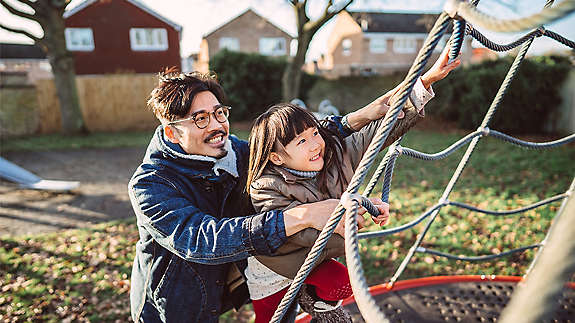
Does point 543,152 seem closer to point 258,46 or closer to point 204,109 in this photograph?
point 204,109

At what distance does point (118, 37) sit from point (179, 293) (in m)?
19.2

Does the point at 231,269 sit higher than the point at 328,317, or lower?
higher

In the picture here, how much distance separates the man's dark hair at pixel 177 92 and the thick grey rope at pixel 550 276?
4.09 feet

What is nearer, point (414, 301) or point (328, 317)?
point (328, 317)

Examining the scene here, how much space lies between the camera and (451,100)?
34.9 feet

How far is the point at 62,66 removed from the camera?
10.1m

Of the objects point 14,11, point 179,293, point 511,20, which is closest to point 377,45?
point 14,11

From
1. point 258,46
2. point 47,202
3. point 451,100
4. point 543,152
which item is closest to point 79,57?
point 258,46

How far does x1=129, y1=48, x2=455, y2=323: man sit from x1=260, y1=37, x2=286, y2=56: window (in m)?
25.7

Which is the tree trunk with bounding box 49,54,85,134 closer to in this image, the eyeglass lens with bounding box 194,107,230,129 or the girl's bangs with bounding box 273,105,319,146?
the eyeglass lens with bounding box 194,107,230,129

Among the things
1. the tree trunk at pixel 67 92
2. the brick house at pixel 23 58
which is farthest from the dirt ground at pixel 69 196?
the brick house at pixel 23 58

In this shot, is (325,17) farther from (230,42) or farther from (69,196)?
(230,42)

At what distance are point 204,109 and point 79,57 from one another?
19007mm

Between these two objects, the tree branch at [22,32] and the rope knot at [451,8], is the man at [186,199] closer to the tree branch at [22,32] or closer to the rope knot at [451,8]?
the rope knot at [451,8]
